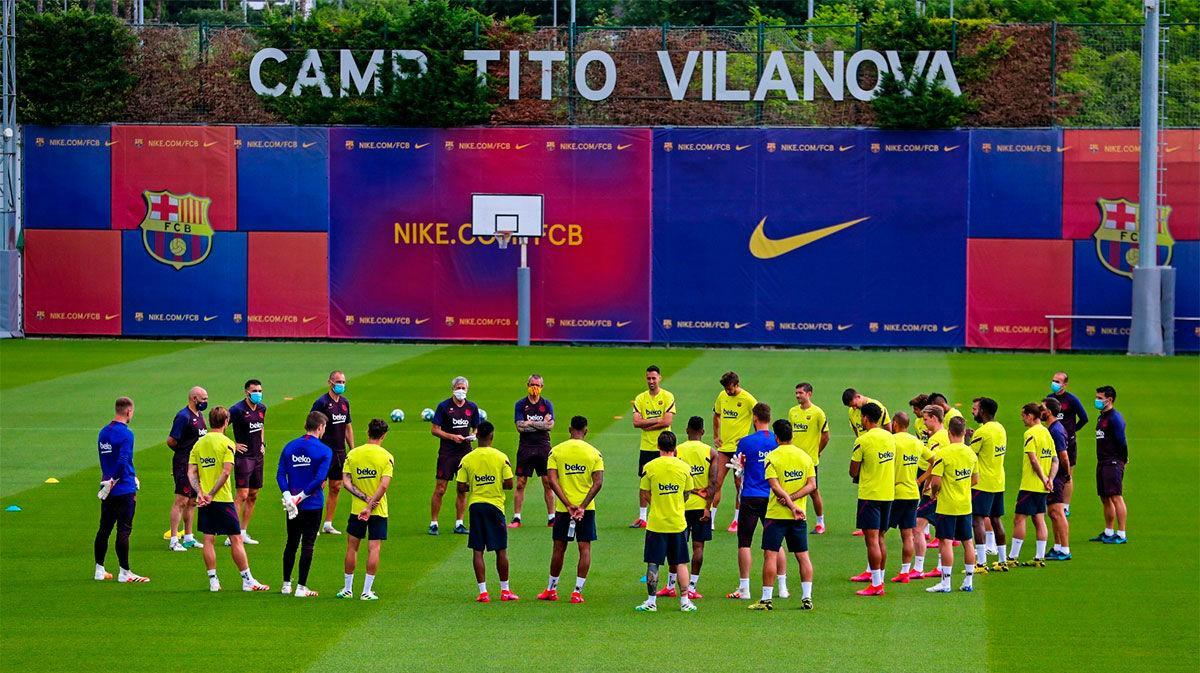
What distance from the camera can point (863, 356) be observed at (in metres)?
43.5

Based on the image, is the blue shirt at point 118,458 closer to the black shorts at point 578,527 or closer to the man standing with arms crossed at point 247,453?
the man standing with arms crossed at point 247,453

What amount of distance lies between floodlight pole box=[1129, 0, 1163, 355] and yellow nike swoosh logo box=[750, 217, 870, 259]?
762cm

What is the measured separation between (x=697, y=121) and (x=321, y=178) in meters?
10.3

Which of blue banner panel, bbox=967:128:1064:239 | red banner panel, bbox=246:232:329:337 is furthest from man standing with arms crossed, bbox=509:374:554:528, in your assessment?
red banner panel, bbox=246:232:329:337

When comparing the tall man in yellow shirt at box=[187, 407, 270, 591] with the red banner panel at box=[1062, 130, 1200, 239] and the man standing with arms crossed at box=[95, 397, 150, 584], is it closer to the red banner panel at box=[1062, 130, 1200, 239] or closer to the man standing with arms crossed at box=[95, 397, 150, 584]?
the man standing with arms crossed at box=[95, 397, 150, 584]

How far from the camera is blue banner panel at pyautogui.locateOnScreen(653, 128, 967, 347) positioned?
4450 centimetres

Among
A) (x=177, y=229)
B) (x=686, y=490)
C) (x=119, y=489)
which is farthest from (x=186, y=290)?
(x=686, y=490)

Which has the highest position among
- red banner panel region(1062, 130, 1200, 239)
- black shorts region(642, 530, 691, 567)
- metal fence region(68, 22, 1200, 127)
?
metal fence region(68, 22, 1200, 127)

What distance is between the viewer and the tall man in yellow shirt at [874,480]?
1825 centimetres

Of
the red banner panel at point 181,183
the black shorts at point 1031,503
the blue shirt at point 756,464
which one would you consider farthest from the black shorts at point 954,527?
the red banner panel at point 181,183

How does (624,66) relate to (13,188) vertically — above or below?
above

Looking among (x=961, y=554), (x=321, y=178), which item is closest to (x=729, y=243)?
(x=321, y=178)

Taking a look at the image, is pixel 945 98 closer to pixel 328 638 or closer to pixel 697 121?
pixel 697 121

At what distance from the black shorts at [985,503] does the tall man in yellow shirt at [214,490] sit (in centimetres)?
809
